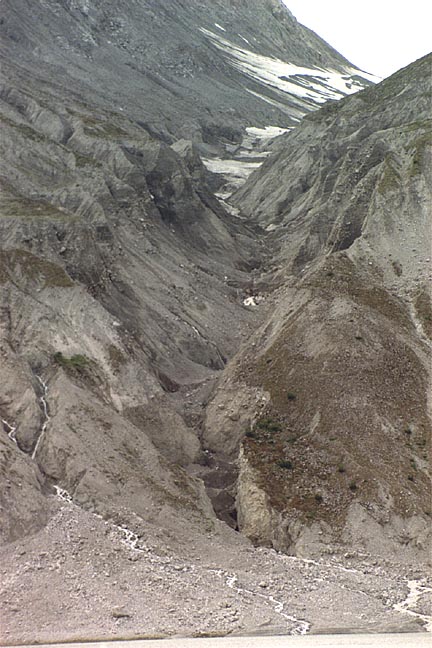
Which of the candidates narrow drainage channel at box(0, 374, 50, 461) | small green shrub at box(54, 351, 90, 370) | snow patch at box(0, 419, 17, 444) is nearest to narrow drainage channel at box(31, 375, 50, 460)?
narrow drainage channel at box(0, 374, 50, 461)

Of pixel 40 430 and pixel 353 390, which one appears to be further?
pixel 353 390

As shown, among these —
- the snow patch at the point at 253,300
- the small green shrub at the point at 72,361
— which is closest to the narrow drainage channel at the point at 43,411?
the small green shrub at the point at 72,361

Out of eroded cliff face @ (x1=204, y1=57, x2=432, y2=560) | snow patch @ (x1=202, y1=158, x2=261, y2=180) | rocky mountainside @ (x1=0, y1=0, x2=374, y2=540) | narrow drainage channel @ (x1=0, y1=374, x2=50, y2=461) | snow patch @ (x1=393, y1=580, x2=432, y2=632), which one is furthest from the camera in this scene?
snow patch @ (x1=202, y1=158, x2=261, y2=180)

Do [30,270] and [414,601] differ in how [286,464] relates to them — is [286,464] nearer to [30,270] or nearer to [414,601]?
[414,601]

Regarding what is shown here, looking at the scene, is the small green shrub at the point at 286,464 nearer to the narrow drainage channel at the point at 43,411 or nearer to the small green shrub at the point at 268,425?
the small green shrub at the point at 268,425

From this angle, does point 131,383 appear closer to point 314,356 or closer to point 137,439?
point 137,439

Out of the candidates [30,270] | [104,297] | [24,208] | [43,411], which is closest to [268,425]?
[43,411]

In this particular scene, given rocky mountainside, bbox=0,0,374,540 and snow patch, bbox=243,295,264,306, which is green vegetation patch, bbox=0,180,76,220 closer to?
rocky mountainside, bbox=0,0,374,540

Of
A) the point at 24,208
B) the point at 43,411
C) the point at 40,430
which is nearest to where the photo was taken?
the point at 40,430
